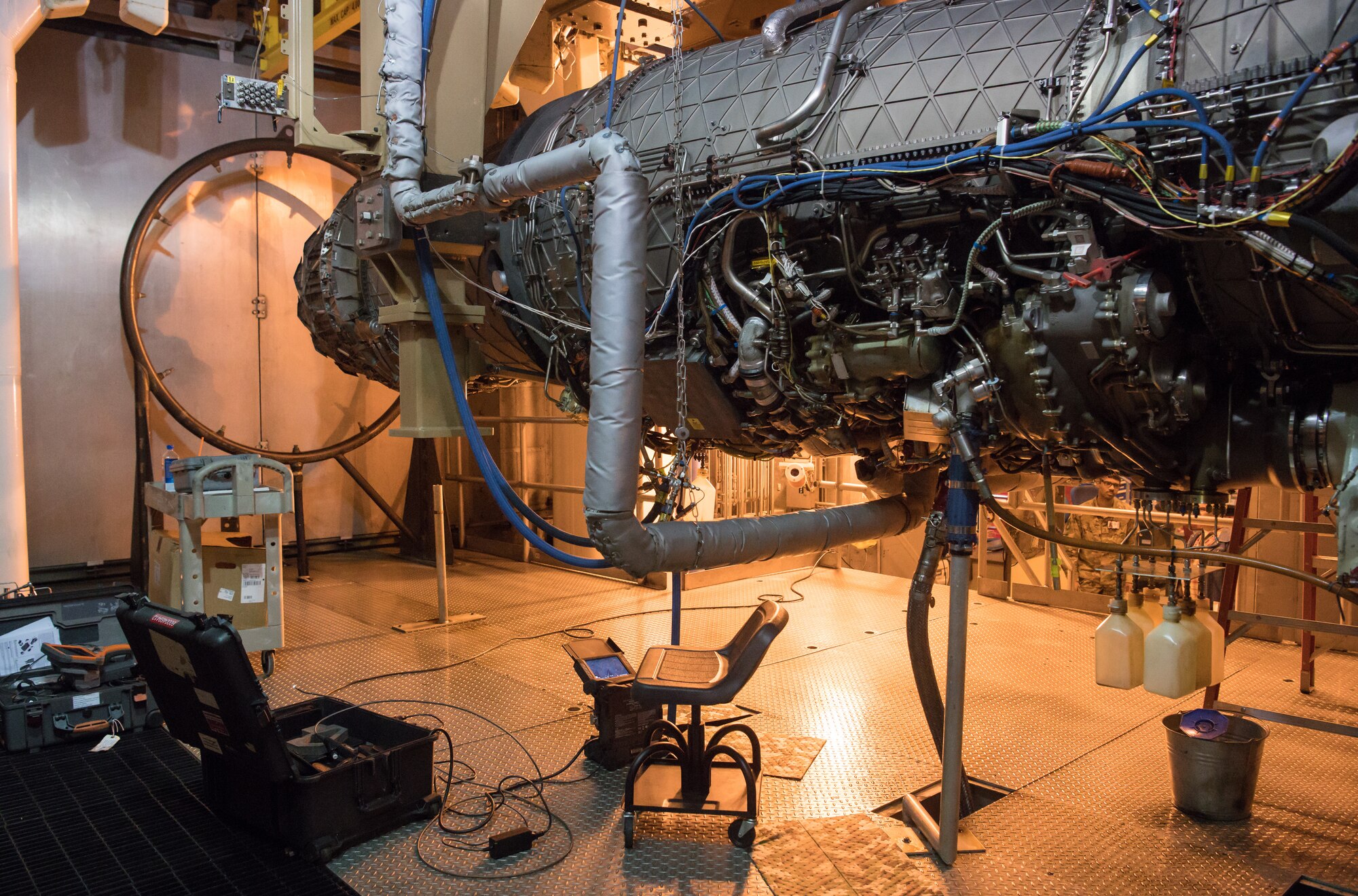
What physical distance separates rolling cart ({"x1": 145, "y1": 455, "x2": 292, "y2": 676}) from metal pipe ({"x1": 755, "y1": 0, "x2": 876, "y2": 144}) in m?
2.99

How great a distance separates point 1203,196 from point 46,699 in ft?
14.1

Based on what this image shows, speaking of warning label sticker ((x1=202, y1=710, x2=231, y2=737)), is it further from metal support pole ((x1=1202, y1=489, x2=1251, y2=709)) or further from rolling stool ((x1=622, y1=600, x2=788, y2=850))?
metal support pole ((x1=1202, y1=489, x2=1251, y2=709))

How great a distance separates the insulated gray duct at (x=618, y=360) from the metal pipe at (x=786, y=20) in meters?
0.67

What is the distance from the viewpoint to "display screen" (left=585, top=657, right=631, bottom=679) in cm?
362

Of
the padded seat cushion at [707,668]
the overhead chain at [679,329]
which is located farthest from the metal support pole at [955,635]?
the overhead chain at [679,329]

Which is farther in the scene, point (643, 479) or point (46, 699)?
point (643, 479)

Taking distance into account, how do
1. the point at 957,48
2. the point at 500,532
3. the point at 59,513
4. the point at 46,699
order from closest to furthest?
the point at 957,48, the point at 46,699, the point at 59,513, the point at 500,532

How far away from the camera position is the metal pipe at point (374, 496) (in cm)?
773

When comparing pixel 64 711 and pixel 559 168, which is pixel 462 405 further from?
pixel 64 711

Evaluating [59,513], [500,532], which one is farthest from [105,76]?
[500,532]

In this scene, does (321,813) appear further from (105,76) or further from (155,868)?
(105,76)

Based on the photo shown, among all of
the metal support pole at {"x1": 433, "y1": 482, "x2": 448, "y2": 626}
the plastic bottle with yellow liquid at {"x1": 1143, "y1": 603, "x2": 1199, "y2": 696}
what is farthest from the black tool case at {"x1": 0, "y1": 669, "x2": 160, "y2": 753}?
the plastic bottle with yellow liquid at {"x1": 1143, "y1": 603, "x2": 1199, "y2": 696}

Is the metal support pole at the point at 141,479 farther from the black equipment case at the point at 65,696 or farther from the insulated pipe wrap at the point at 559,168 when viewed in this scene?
the insulated pipe wrap at the point at 559,168

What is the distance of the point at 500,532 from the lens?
8359mm
